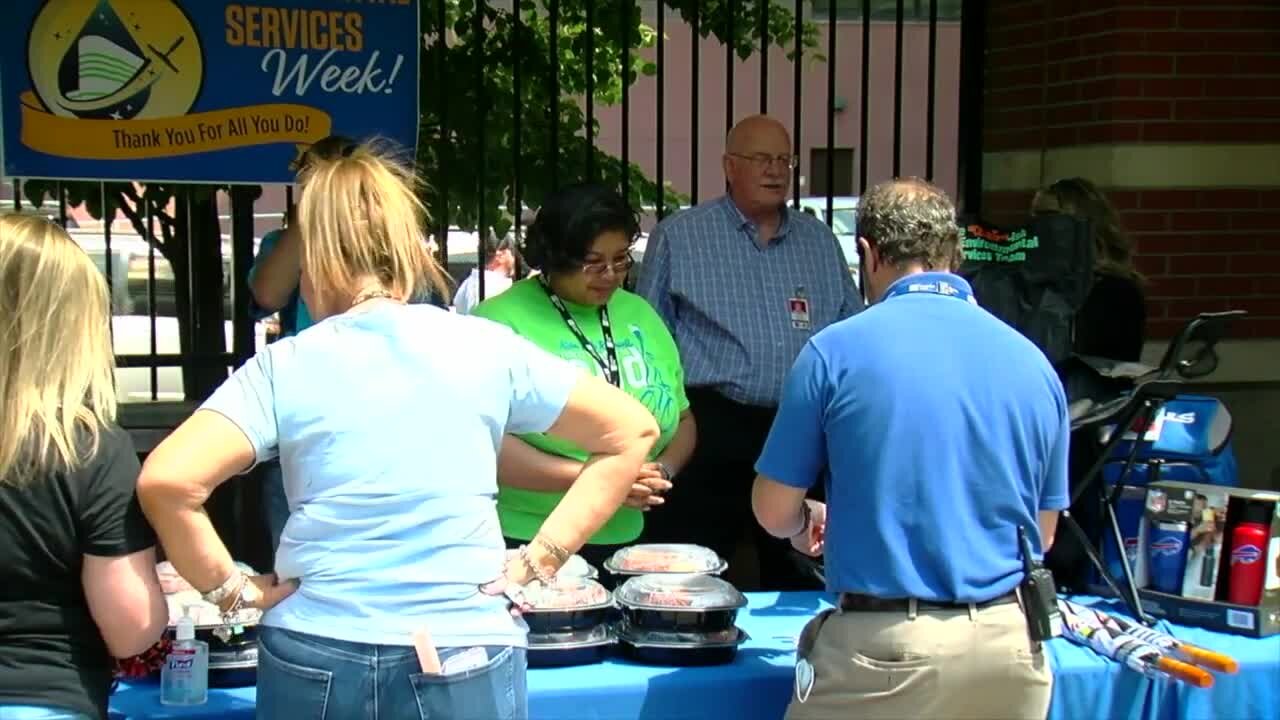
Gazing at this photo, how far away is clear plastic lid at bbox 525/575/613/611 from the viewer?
303 cm

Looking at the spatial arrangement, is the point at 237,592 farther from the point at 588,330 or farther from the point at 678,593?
the point at 588,330

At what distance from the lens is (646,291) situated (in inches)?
155

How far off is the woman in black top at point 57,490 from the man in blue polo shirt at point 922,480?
112cm

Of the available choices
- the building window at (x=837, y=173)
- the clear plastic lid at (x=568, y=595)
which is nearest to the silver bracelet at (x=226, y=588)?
the clear plastic lid at (x=568, y=595)

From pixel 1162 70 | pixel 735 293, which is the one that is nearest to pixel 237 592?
pixel 735 293

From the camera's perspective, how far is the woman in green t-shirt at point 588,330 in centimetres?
325

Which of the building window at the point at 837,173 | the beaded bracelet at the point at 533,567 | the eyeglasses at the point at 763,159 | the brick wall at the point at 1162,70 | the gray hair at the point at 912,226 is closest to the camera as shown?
the beaded bracelet at the point at 533,567

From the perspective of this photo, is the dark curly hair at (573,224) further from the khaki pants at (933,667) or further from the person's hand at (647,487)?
the khaki pants at (933,667)

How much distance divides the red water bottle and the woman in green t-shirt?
127cm

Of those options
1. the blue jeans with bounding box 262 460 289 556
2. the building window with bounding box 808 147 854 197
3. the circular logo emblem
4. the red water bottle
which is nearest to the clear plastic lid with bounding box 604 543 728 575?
the blue jeans with bounding box 262 460 289 556

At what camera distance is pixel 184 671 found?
2.76 meters

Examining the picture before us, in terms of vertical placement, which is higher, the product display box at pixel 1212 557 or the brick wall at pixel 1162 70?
the brick wall at pixel 1162 70

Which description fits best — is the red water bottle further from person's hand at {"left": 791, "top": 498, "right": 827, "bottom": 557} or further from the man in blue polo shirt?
person's hand at {"left": 791, "top": 498, "right": 827, "bottom": 557}

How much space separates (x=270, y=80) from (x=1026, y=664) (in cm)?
304
